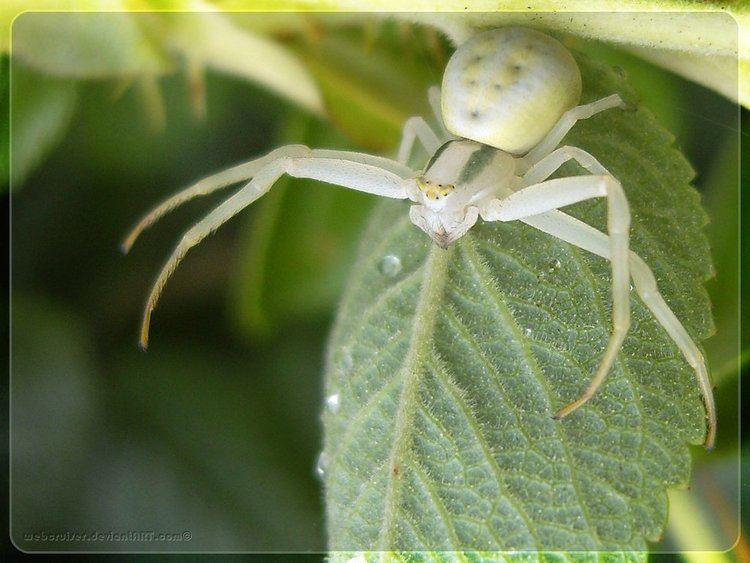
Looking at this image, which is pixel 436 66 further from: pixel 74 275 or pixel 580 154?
pixel 74 275

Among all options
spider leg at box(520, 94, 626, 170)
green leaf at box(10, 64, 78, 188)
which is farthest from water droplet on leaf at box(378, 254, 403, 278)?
green leaf at box(10, 64, 78, 188)

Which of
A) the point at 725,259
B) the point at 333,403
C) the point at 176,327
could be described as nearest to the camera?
the point at 333,403

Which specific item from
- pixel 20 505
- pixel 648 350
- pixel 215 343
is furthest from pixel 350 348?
pixel 20 505

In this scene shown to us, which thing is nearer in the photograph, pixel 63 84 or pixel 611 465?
pixel 611 465

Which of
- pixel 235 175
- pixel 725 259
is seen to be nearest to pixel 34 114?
pixel 235 175

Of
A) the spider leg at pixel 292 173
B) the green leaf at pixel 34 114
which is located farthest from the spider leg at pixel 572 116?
Answer: the green leaf at pixel 34 114

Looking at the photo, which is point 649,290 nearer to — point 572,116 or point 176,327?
point 572,116
